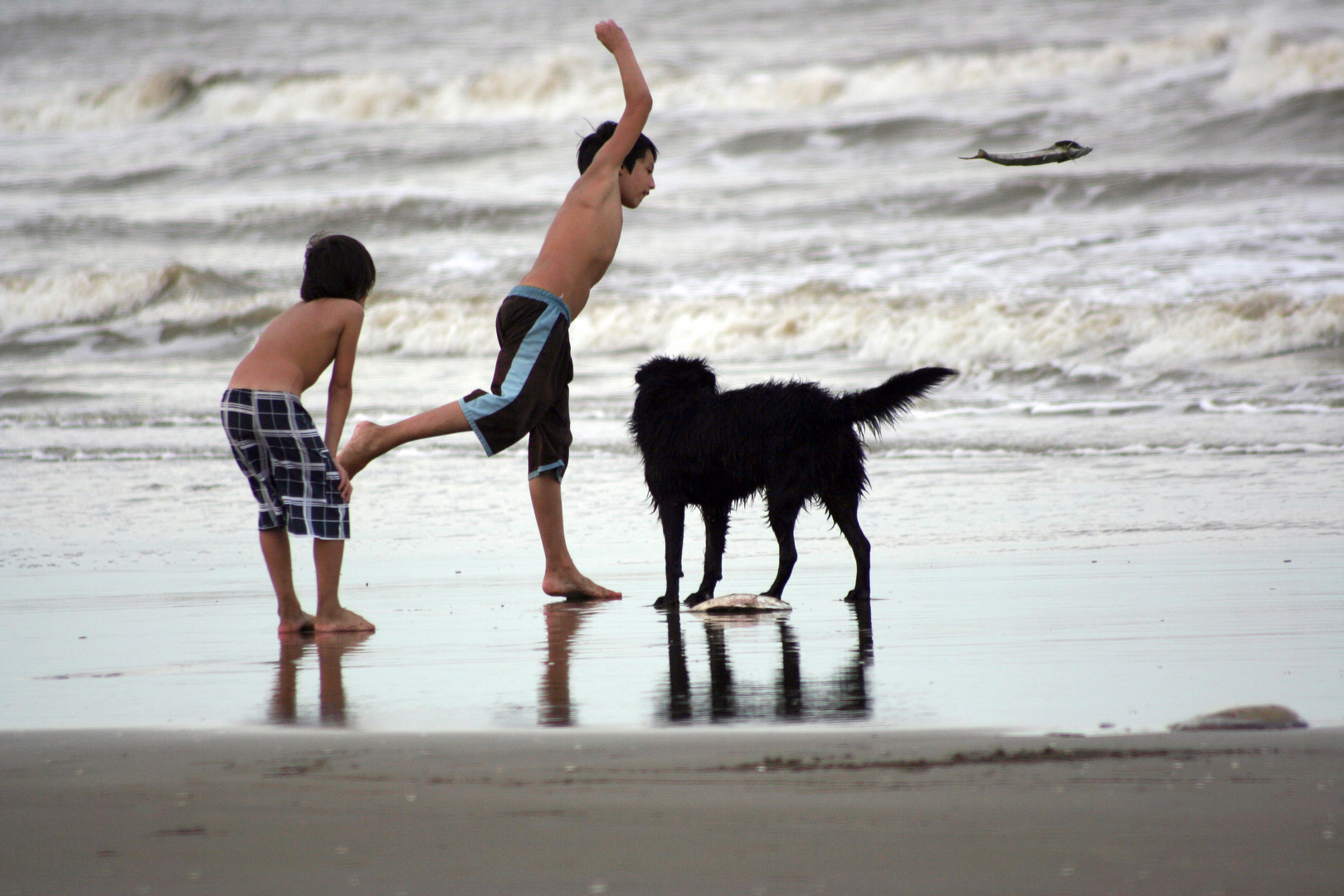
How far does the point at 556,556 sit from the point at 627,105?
1448 millimetres

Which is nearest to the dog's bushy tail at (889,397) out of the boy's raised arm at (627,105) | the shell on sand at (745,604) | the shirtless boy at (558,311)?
the shell on sand at (745,604)

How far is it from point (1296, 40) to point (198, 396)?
2033 cm

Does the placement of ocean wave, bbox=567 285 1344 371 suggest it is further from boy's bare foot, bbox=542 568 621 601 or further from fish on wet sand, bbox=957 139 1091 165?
boy's bare foot, bbox=542 568 621 601

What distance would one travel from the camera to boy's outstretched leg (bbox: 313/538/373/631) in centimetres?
389

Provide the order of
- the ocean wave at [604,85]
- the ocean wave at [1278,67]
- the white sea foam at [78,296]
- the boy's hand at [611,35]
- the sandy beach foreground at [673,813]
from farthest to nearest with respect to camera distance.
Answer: the ocean wave at [604,85] < the ocean wave at [1278,67] < the white sea foam at [78,296] < the boy's hand at [611,35] < the sandy beach foreground at [673,813]

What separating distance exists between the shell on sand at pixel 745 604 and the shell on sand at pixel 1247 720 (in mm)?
1660

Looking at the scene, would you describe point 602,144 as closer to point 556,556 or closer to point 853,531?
point 556,556

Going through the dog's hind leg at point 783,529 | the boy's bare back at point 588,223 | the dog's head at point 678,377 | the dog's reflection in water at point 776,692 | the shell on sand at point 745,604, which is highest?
the boy's bare back at point 588,223

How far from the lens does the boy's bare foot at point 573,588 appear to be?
450 cm

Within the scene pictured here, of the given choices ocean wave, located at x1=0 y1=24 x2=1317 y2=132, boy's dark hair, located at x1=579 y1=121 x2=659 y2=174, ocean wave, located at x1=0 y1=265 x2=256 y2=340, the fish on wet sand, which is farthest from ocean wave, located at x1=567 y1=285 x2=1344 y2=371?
ocean wave, located at x1=0 y1=24 x2=1317 y2=132

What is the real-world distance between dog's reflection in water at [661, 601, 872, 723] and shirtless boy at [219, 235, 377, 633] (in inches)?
38.7

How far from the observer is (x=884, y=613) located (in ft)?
13.2

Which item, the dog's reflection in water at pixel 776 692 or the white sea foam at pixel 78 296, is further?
the white sea foam at pixel 78 296

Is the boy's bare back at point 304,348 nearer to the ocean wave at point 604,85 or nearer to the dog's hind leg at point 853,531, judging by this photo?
the dog's hind leg at point 853,531
